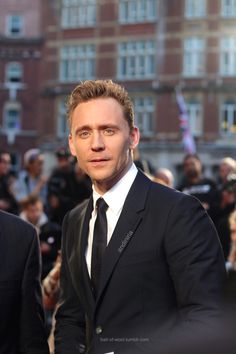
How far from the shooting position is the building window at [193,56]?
3253 centimetres

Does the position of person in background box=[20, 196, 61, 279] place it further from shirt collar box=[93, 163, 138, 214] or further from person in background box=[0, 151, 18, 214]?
shirt collar box=[93, 163, 138, 214]

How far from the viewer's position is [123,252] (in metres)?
2.38

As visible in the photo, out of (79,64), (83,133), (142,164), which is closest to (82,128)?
(83,133)

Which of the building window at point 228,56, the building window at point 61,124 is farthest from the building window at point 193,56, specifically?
the building window at point 61,124

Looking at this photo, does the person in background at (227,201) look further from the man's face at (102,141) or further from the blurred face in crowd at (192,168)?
the man's face at (102,141)

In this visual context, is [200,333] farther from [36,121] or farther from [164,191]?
[36,121]

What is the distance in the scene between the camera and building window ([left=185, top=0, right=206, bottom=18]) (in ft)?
107

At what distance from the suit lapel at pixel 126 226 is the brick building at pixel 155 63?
96.5 feet

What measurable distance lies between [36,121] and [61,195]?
28.6 metres

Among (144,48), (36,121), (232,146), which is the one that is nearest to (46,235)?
(232,146)

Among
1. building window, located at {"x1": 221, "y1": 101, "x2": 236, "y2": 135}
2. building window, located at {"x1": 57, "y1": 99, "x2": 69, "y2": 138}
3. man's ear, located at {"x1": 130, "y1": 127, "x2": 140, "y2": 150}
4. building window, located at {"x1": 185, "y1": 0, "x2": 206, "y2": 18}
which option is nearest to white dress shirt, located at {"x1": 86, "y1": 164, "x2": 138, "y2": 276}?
man's ear, located at {"x1": 130, "y1": 127, "x2": 140, "y2": 150}

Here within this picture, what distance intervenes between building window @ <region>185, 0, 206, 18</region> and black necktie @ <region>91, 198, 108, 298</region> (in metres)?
31.3

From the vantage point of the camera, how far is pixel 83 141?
100 inches

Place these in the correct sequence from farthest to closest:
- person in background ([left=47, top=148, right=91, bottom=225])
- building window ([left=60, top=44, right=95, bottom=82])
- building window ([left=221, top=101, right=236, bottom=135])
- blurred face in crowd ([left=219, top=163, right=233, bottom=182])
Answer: building window ([left=60, top=44, right=95, bottom=82])
building window ([left=221, top=101, right=236, bottom=135])
blurred face in crowd ([left=219, top=163, right=233, bottom=182])
person in background ([left=47, top=148, right=91, bottom=225])
